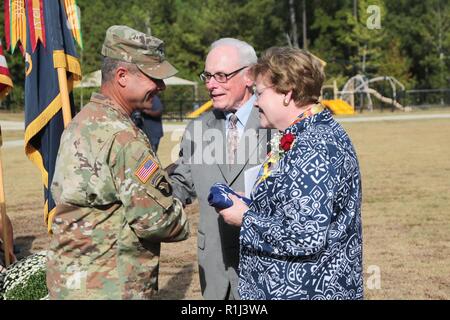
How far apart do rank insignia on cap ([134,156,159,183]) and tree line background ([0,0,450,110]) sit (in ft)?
157

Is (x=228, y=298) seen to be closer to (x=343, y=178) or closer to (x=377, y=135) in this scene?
(x=343, y=178)

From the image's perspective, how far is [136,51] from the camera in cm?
314

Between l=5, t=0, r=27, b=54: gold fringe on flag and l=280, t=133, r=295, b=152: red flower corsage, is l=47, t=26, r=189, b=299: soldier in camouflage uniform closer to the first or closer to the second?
l=280, t=133, r=295, b=152: red flower corsage

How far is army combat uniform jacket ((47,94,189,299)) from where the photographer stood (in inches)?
116

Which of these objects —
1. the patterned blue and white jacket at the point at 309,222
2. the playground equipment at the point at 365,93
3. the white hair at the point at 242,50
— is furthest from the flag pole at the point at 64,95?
the playground equipment at the point at 365,93

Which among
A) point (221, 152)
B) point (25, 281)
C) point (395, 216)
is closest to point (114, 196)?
point (221, 152)

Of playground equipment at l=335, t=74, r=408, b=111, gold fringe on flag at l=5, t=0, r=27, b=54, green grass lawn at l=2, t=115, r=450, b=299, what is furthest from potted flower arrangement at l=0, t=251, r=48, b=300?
playground equipment at l=335, t=74, r=408, b=111

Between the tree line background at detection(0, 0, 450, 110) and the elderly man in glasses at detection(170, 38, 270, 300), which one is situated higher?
the tree line background at detection(0, 0, 450, 110)

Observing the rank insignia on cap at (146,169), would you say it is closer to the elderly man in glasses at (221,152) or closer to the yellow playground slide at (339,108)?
the elderly man in glasses at (221,152)

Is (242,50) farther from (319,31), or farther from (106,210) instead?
(319,31)

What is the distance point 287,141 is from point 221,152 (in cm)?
109

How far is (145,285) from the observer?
313 centimetres
